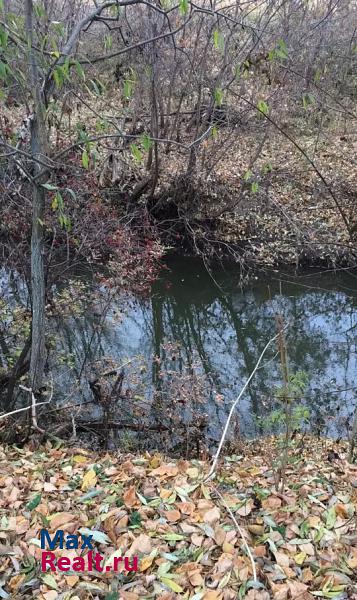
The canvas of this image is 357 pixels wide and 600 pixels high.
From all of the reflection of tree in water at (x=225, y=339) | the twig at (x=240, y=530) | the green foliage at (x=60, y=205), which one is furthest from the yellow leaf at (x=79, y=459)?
the reflection of tree in water at (x=225, y=339)

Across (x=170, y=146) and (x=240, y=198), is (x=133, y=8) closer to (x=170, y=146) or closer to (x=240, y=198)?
(x=170, y=146)

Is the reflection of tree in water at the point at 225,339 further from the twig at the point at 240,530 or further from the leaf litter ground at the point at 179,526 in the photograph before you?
the twig at the point at 240,530

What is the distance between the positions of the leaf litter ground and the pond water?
6.74ft

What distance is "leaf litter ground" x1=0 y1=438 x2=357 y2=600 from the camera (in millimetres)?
2393

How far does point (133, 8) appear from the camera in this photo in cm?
921

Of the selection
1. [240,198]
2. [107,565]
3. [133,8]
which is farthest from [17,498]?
[133,8]

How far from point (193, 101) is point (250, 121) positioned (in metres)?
1.47

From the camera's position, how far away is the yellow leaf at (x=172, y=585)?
2362 millimetres

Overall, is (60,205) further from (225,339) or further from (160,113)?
(160,113)

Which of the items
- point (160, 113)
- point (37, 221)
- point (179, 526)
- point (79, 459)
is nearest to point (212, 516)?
point (179, 526)

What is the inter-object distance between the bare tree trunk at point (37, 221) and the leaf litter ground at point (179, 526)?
2.93 ft

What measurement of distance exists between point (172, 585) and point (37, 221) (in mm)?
2847

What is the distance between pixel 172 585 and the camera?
2385mm

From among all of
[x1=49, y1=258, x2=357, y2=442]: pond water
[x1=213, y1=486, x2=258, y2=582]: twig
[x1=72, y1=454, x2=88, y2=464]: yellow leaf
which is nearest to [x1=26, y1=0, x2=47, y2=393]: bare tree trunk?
[x1=72, y1=454, x2=88, y2=464]: yellow leaf
